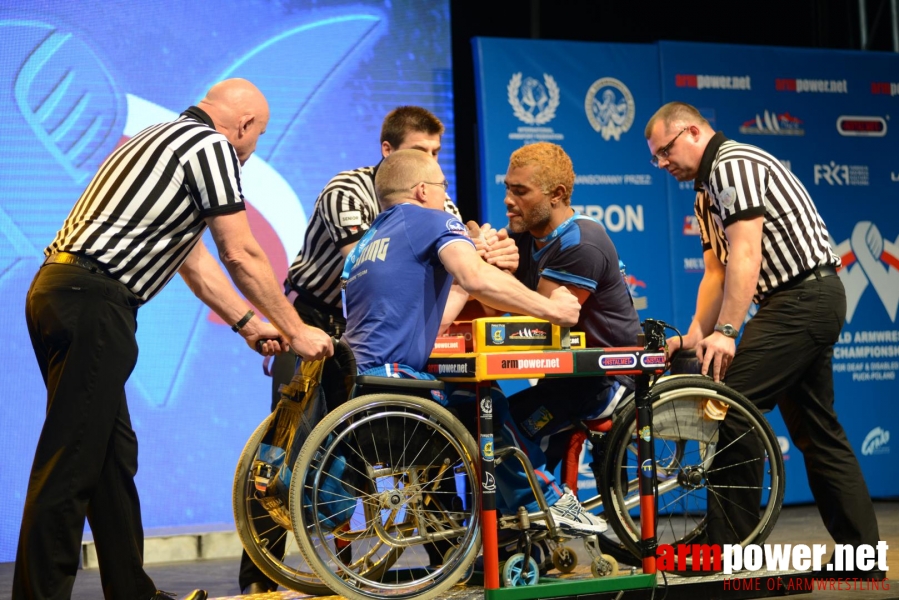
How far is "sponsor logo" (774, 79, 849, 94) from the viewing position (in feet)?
20.2

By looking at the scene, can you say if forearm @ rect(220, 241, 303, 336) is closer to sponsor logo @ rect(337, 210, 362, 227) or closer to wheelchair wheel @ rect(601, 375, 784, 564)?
sponsor logo @ rect(337, 210, 362, 227)

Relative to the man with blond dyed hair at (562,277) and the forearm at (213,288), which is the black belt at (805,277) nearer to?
the man with blond dyed hair at (562,277)

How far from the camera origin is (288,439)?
309 centimetres

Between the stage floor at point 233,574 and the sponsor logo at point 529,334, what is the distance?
2.45 feet

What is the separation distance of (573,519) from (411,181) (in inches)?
44.0

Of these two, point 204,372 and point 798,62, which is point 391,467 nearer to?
point 204,372

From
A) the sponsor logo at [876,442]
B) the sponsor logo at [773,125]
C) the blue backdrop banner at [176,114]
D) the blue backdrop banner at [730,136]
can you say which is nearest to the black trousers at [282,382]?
the blue backdrop banner at [176,114]

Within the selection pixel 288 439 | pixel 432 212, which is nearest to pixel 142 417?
pixel 288 439

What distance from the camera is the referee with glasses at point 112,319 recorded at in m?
2.89

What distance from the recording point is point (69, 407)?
289cm

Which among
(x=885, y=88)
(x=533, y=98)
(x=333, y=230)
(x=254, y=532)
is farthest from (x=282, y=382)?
(x=885, y=88)

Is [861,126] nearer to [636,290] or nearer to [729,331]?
[636,290]

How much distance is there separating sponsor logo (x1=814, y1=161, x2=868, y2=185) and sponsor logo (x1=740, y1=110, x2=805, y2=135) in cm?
25

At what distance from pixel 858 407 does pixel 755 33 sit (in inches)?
97.8
